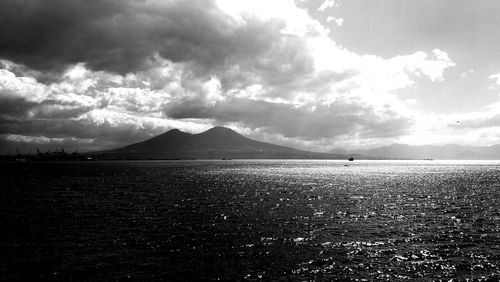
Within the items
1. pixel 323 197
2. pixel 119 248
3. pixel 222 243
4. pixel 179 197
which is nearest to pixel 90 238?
pixel 119 248

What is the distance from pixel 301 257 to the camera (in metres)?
38.7

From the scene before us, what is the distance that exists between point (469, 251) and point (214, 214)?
4185 cm

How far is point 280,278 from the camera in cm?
3206

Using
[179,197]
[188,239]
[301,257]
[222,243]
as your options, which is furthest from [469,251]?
[179,197]

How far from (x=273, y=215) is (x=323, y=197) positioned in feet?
110

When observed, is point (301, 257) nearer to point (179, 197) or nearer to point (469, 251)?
point (469, 251)

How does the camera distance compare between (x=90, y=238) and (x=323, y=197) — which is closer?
(x=90, y=238)

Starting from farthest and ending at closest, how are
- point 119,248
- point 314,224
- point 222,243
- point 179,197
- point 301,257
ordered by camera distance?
point 179,197 < point 314,224 < point 222,243 < point 119,248 < point 301,257

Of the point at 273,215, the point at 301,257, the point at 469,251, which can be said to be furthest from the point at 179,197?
the point at 469,251

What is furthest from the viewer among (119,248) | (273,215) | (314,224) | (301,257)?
(273,215)

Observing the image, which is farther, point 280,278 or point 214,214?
point 214,214

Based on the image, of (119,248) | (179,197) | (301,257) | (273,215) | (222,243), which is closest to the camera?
(301,257)

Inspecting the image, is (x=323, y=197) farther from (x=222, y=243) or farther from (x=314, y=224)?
(x=222, y=243)

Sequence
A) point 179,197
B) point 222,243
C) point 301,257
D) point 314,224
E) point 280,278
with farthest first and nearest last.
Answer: point 179,197
point 314,224
point 222,243
point 301,257
point 280,278
